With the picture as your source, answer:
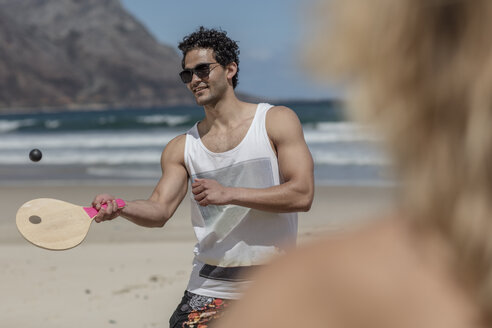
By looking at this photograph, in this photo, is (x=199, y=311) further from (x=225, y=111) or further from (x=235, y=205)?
(x=225, y=111)

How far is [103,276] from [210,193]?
4.86m

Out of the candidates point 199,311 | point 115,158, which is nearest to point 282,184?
point 199,311

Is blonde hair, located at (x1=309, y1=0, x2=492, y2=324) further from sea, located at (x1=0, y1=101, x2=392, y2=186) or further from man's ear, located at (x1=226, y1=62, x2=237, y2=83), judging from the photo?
sea, located at (x1=0, y1=101, x2=392, y2=186)

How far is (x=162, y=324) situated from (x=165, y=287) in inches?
35.6

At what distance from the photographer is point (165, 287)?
677 centimetres

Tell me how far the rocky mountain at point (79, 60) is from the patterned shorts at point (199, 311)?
84.9m

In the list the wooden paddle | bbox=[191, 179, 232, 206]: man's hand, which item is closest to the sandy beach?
bbox=[191, 179, 232, 206]: man's hand

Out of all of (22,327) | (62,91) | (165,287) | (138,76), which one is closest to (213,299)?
(22,327)

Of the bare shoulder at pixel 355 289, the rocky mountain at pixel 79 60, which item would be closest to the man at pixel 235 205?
the bare shoulder at pixel 355 289

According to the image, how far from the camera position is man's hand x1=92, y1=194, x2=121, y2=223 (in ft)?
9.51

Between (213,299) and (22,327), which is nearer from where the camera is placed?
(213,299)

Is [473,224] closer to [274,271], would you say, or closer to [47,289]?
[274,271]

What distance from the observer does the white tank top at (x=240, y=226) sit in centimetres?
309

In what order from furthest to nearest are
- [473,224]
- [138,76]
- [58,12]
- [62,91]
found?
[58,12] → [138,76] → [62,91] → [473,224]
